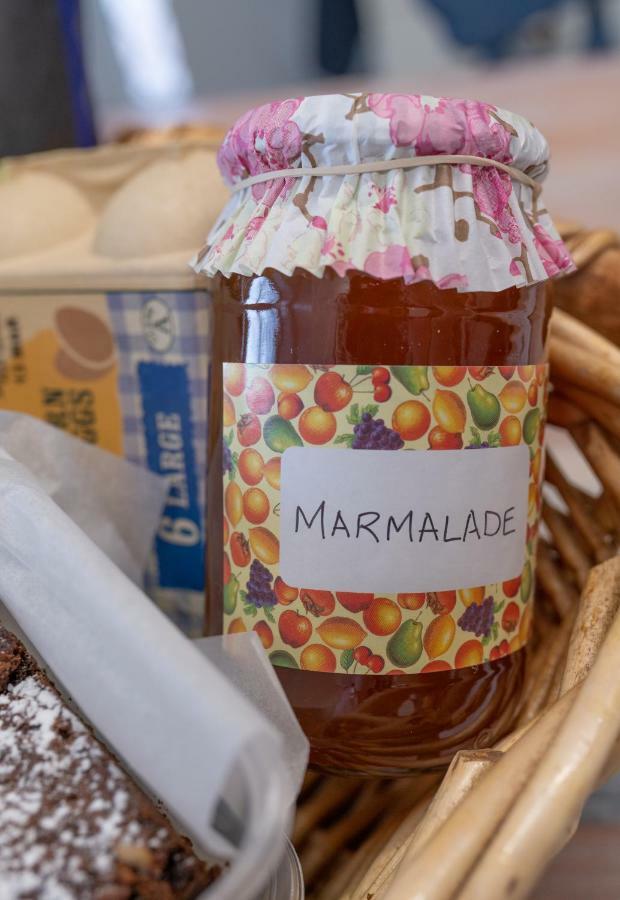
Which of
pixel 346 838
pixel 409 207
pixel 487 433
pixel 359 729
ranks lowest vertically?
pixel 346 838

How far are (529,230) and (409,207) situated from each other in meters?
0.07

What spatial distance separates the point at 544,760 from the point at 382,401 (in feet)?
0.55

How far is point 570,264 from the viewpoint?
427mm

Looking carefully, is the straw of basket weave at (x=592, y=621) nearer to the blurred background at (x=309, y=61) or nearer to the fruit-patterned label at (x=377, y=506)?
the fruit-patterned label at (x=377, y=506)

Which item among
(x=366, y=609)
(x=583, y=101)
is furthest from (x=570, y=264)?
(x=583, y=101)

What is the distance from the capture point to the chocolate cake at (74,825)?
10.7 inches

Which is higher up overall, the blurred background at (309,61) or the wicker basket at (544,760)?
the blurred background at (309,61)

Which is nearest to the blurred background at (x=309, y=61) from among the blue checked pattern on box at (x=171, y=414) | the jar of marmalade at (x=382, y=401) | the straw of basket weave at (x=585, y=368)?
the blue checked pattern on box at (x=171, y=414)

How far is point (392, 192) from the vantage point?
0.36 meters

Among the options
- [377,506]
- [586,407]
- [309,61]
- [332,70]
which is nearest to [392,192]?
[377,506]

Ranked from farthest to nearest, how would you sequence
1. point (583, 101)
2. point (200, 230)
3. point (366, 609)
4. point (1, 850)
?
point (583, 101), point (200, 230), point (366, 609), point (1, 850)

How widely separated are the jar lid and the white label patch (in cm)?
9

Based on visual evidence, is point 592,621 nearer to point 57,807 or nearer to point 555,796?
point 555,796

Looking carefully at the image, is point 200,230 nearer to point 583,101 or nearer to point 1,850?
point 1,850
